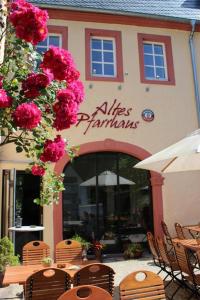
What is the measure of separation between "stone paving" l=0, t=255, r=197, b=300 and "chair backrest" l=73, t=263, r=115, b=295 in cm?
199

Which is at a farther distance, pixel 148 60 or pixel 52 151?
pixel 148 60

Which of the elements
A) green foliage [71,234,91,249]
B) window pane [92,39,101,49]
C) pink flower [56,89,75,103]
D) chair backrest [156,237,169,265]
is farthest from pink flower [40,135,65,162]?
window pane [92,39,101,49]

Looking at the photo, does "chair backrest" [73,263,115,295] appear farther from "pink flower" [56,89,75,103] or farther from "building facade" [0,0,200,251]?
"building facade" [0,0,200,251]

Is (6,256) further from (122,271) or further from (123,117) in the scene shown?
(123,117)

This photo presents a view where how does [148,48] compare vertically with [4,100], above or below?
above

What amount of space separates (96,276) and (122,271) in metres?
Result: 4.20

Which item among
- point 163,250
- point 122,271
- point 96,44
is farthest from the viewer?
point 96,44

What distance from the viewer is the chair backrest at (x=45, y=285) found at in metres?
4.25

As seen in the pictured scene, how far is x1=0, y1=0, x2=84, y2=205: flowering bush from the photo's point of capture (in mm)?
2352

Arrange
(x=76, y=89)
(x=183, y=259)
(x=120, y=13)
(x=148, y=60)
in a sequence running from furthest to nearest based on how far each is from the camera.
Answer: (x=148, y=60) → (x=120, y=13) → (x=183, y=259) → (x=76, y=89)

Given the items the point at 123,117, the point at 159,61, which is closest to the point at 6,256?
the point at 123,117

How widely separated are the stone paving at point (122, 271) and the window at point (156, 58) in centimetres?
546

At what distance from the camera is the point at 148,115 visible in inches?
436

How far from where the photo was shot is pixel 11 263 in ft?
24.3
